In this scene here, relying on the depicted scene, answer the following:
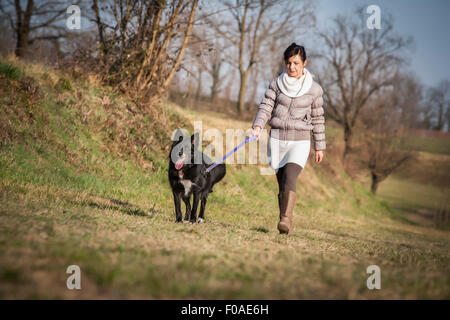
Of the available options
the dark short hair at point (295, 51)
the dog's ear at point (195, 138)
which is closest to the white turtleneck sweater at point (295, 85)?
the dark short hair at point (295, 51)

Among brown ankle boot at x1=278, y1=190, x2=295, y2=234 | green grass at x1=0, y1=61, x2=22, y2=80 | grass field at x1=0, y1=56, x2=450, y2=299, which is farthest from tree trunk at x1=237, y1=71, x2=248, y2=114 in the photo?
brown ankle boot at x1=278, y1=190, x2=295, y2=234

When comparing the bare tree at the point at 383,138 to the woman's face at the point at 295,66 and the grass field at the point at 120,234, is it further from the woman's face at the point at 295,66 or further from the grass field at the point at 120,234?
the woman's face at the point at 295,66

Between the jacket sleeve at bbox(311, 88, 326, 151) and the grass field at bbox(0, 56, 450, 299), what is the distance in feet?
4.99

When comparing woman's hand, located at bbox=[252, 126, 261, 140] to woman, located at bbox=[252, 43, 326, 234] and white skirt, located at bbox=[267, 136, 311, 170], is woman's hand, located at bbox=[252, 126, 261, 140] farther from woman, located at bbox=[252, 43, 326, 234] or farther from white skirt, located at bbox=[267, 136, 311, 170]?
white skirt, located at bbox=[267, 136, 311, 170]

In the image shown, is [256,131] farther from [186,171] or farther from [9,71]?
[9,71]

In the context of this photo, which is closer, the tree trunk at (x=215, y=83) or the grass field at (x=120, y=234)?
the grass field at (x=120, y=234)

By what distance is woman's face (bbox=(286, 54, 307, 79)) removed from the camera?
5285 millimetres

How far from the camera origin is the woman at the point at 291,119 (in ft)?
17.5

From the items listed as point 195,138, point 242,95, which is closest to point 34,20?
point 242,95

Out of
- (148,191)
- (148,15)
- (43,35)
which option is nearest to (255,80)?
(43,35)

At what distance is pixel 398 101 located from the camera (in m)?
36.9

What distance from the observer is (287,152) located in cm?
556

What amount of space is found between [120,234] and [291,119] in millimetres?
3062
